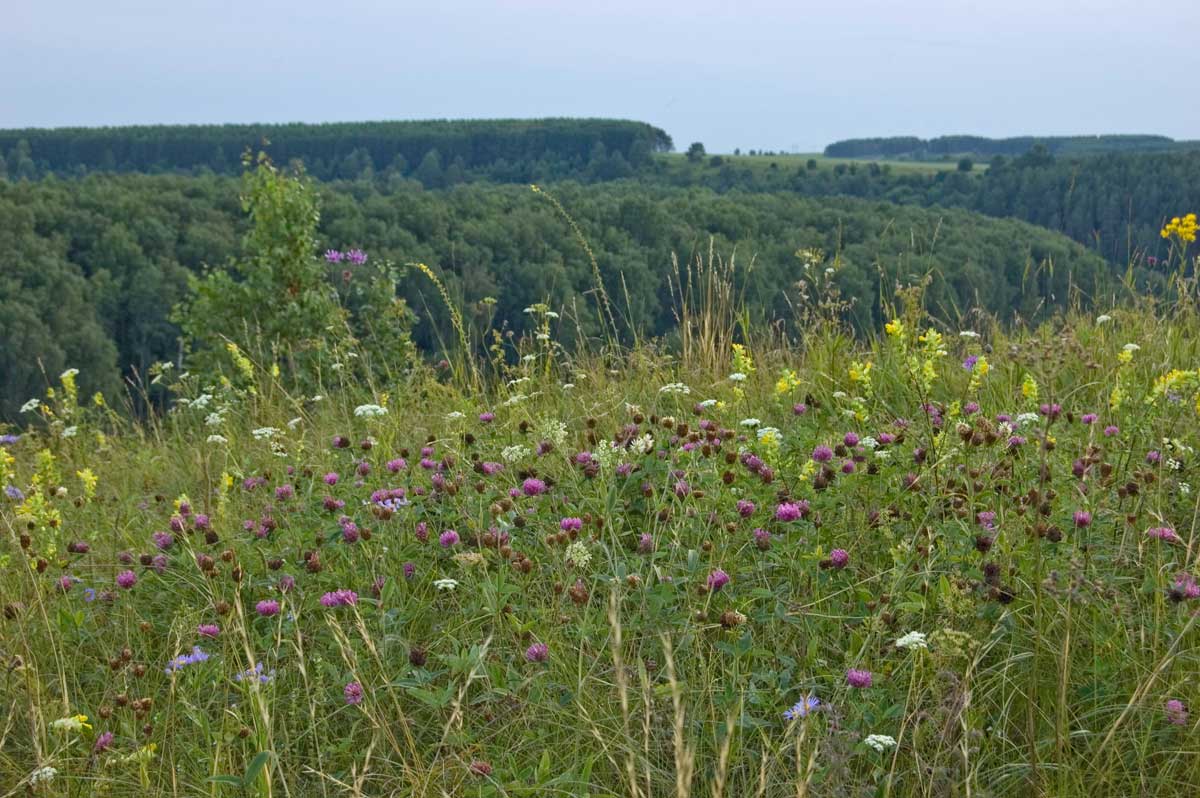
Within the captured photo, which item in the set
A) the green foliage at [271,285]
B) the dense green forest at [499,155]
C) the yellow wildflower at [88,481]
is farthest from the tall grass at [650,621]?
the dense green forest at [499,155]

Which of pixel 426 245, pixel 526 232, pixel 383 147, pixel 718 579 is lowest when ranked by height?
pixel 426 245

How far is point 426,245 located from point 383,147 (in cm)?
5374

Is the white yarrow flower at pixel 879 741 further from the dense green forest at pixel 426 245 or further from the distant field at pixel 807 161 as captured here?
the distant field at pixel 807 161

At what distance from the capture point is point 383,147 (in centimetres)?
10756

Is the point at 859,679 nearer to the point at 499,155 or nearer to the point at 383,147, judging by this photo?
the point at 499,155

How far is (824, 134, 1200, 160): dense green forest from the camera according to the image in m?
94.1

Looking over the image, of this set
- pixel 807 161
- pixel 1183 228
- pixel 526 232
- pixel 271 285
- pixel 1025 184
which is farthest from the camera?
pixel 807 161

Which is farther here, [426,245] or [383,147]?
[383,147]

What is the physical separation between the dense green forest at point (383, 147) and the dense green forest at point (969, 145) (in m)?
25.8

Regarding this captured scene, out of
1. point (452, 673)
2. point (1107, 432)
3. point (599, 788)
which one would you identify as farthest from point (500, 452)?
point (1107, 432)

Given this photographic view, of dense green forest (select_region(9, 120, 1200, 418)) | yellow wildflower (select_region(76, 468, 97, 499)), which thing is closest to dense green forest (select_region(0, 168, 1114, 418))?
dense green forest (select_region(9, 120, 1200, 418))

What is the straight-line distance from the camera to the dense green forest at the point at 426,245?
42031 millimetres

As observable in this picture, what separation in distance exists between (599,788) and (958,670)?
0.82 m

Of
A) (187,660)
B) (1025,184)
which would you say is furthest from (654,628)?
(1025,184)
